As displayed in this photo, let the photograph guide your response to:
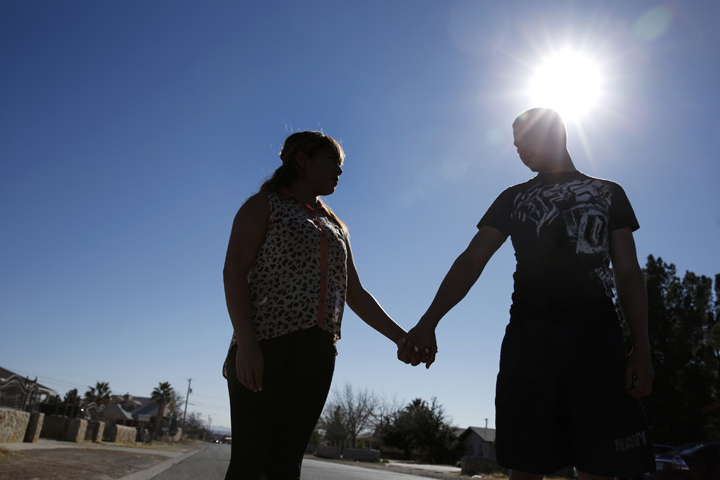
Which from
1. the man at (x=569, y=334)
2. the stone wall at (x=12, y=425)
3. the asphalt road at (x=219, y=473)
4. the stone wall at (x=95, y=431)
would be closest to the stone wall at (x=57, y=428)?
the stone wall at (x=95, y=431)

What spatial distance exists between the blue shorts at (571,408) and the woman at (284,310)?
29.0 inches

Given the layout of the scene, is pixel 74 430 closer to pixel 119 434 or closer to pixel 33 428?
pixel 119 434

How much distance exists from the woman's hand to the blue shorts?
943 millimetres

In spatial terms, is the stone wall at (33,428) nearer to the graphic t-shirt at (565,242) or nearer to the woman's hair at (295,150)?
the woman's hair at (295,150)

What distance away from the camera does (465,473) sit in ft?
61.2

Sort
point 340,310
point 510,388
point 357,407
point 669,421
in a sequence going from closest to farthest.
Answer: point 510,388
point 340,310
point 669,421
point 357,407

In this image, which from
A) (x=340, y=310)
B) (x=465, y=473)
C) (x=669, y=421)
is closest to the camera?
(x=340, y=310)

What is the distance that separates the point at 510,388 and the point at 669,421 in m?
26.0

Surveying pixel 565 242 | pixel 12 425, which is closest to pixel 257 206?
pixel 565 242

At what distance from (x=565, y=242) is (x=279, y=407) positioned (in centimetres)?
130

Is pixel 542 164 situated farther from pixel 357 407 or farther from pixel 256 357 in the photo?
pixel 357 407

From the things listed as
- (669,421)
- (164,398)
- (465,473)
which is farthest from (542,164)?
(164,398)

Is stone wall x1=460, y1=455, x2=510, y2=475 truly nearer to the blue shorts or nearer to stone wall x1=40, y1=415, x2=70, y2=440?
stone wall x1=40, y1=415, x2=70, y2=440

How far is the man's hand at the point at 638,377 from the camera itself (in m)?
1.67
